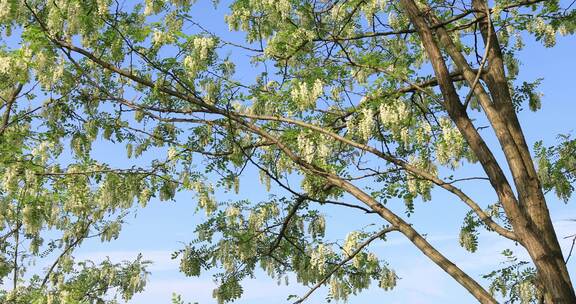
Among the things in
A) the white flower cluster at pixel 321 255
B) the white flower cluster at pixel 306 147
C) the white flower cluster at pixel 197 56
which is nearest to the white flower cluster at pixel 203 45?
the white flower cluster at pixel 197 56

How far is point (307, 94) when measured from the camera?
936 cm

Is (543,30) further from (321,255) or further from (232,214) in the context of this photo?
(232,214)

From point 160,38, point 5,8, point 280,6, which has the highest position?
point 280,6

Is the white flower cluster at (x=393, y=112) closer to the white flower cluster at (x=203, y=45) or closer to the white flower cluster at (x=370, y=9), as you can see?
the white flower cluster at (x=370, y=9)

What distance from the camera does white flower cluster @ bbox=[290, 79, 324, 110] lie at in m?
9.30

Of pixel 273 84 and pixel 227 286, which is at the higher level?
pixel 273 84

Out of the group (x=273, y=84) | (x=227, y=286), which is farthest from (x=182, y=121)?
(x=227, y=286)

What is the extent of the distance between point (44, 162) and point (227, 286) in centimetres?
546

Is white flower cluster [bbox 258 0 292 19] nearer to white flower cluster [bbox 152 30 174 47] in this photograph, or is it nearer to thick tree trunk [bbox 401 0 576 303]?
white flower cluster [bbox 152 30 174 47]

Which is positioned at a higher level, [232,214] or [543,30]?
[543,30]

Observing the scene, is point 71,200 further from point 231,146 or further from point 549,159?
point 549,159

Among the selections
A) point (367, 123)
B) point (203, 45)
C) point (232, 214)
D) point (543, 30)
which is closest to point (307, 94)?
point (367, 123)

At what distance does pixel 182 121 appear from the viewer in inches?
396

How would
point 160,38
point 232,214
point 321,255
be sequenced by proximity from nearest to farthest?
point 321,255
point 160,38
point 232,214
